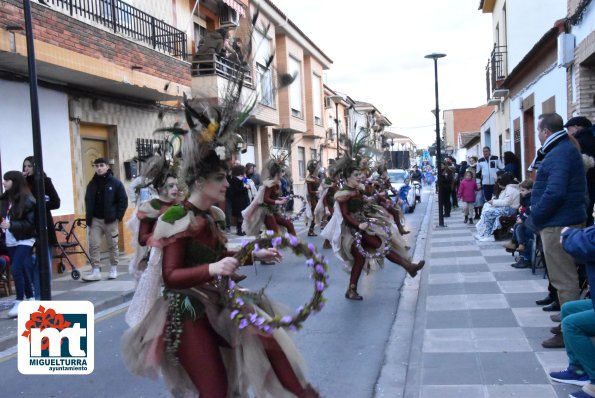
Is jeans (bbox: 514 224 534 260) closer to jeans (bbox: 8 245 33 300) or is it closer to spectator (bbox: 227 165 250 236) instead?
jeans (bbox: 8 245 33 300)

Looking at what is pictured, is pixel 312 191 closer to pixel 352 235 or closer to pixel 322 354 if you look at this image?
pixel 352 235

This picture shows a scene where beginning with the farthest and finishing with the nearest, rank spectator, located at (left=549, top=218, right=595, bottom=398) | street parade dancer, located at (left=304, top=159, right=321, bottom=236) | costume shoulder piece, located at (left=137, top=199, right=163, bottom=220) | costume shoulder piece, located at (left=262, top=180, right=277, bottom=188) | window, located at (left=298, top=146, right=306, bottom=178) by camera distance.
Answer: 1. window, located at (left=298, top=146, right=306, bottom=178)
2. street parade dancer, located at (left=304, top=159, right=321, bottom=236)
3. costume shoulder piece, located at (left=262, top=180, right=277, bottom=188)
4. costume shoulder piece, located at (left=137, top=199, right=163, bottom=220)
5. spectator, located at (left=549, top=218, right=595, bottom=398)

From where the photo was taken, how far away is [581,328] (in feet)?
13.3

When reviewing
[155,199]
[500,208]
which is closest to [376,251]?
[155,199]

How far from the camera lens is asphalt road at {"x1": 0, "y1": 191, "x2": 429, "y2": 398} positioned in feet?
16.0

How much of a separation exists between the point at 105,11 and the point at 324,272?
36.4 ft

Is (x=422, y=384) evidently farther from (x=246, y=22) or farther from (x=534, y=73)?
(x=534, y=73)

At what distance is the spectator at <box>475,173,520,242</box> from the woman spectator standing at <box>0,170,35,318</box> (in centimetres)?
864

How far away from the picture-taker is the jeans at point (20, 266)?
7660mm

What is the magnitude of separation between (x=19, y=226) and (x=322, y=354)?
4.37m

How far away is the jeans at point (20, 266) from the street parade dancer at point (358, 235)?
3.93 m

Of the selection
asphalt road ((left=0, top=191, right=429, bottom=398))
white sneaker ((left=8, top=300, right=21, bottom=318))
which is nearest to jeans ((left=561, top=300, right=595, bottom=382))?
asphalt road ((left=0, top=191, right=429, bottom=398))

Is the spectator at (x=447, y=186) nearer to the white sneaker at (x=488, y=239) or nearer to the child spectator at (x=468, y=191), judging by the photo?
the child spectator at (x=468, y=191)

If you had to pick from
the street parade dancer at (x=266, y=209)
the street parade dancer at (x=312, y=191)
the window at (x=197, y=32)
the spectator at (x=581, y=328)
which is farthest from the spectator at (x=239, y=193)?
the spectator at (x=581, y=328)
